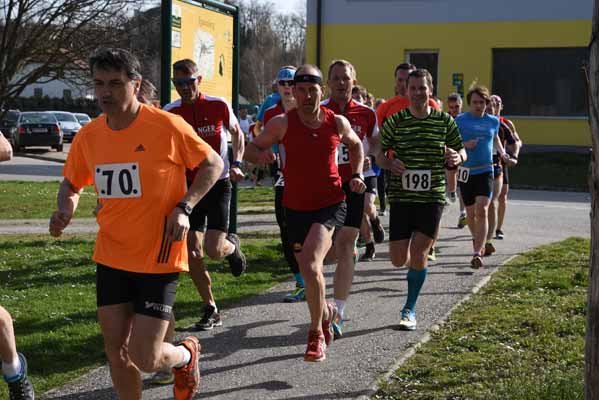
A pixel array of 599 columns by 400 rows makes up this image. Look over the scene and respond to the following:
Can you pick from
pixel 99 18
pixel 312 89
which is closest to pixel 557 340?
pixel 312 89

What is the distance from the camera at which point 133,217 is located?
4.70 metres

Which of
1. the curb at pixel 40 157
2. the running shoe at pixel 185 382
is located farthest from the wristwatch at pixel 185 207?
the curb at pixel 40 157

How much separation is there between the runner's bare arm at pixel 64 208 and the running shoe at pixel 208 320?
2386mm

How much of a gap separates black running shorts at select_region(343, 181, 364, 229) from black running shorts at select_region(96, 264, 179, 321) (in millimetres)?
2793

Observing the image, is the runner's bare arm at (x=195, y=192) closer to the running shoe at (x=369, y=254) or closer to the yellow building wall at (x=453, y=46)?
the running shoe at (x=369, y=254)

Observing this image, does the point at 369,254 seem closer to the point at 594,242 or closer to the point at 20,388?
the point at 20,388

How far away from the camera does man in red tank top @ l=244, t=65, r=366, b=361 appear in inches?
243

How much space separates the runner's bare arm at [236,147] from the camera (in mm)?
7475

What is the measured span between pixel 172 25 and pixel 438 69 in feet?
76.7

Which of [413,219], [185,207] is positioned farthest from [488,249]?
[185,207]

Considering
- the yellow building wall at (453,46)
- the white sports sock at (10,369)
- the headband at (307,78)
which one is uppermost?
the yellow building wall at (453,46)

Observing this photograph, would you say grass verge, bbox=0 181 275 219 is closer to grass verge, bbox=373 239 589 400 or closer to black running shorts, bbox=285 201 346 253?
grass verge, bbox=373 239 589 400

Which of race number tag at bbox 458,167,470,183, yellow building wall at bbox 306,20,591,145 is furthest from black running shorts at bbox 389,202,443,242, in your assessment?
yellow building wall at bbox 306,20,591,145

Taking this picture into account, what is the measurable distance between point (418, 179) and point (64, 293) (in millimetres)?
3756
